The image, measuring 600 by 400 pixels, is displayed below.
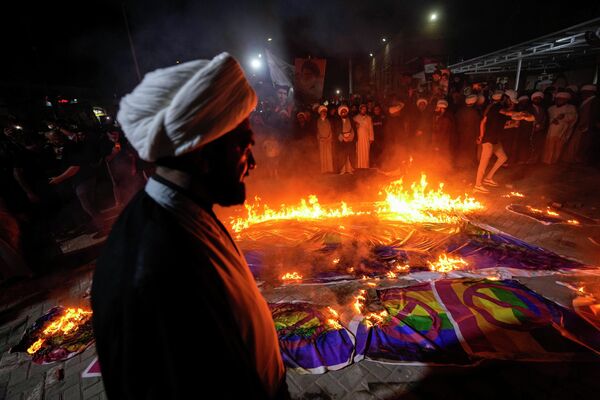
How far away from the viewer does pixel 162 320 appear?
39.0 inches

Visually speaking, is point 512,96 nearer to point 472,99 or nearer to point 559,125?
point 472,99

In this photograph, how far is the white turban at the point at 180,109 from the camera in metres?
1.23

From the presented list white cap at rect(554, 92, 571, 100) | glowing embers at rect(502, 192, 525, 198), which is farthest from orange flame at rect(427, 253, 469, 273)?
white cap at rect(554, 92, 571, 100)

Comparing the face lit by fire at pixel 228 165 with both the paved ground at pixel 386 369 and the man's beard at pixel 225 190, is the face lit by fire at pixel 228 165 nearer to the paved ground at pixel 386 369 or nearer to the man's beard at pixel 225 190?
the man's beard at pixel 225 190

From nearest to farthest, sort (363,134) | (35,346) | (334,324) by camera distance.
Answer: (334,324)
(35,346)
(363,134)

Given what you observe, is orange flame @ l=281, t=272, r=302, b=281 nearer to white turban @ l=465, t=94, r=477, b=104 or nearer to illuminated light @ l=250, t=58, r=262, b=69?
white turban @ l=465, t=94, r=477, b=104

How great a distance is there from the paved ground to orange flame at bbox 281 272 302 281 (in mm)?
1765

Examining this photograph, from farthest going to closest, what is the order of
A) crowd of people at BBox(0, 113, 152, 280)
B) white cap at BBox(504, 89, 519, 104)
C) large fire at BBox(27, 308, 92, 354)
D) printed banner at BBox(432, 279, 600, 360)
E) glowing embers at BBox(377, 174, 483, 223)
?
white cap at BBox(504, 89, 519, 104) → glowing embers at BBox(377, 174, 483, 223) → crowd of people at BBox(0, 113, 152, 280) → large fire at BBox(27, 308, 92, 354) → printed banner at BBox(432, 279, 600, 360)

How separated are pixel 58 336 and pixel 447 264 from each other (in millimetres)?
5938

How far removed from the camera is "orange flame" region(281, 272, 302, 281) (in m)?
4.70

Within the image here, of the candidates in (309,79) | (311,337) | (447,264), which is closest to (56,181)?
(311,337)

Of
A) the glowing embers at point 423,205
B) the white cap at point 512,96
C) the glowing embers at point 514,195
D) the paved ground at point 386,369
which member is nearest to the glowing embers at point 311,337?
the paved ground at point 386,369

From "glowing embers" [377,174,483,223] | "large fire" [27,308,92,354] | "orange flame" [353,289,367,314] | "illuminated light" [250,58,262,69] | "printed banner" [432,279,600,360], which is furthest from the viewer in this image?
"illuminated light" [250,58,262,69]

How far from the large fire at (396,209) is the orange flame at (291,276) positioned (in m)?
1.99
